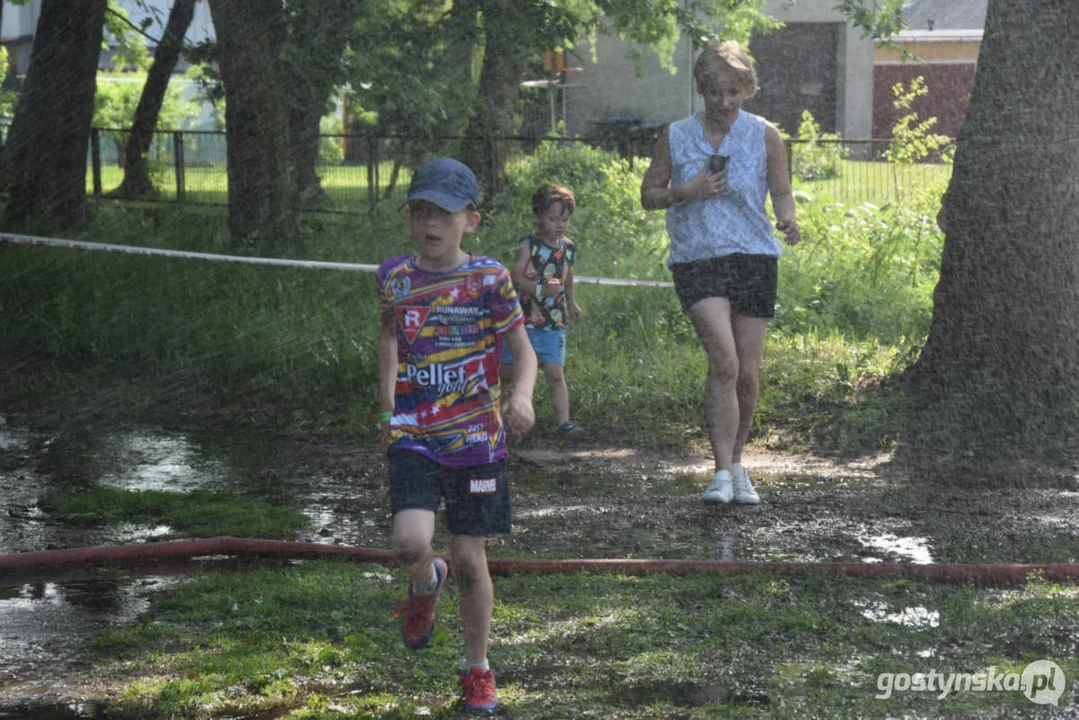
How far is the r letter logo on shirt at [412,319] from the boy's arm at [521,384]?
249mm

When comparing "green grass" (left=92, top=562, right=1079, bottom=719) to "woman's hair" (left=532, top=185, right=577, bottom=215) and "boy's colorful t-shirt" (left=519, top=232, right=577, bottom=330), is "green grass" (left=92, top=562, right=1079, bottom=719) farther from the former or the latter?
"woman's hair" (left=532, top=185, right=577, bottom=215)

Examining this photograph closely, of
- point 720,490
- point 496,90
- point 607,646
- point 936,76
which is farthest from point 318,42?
point 936,76

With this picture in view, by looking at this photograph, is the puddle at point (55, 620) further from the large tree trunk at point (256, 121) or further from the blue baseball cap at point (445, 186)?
the large tree trunk at point (256, 121)

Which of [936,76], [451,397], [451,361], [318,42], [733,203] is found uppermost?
[936,76]

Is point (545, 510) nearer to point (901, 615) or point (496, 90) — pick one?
point (901, 615)

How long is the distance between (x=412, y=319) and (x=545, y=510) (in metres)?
2.75

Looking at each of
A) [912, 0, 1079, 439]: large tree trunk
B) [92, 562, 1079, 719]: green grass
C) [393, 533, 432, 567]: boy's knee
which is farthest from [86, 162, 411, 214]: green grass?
[393, 533, 432, 567]: boy's knee

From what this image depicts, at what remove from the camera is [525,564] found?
5277 mm

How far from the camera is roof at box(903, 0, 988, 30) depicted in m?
40.7

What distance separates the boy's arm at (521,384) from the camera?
151 inches

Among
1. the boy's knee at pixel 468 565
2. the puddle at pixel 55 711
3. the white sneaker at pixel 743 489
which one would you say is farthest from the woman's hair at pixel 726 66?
the puddle at pixel 55 711

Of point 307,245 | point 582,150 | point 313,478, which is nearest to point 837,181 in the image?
point 582,150

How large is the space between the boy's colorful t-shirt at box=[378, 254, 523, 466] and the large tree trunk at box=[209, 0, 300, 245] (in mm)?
9646

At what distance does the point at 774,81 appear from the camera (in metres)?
35.3
